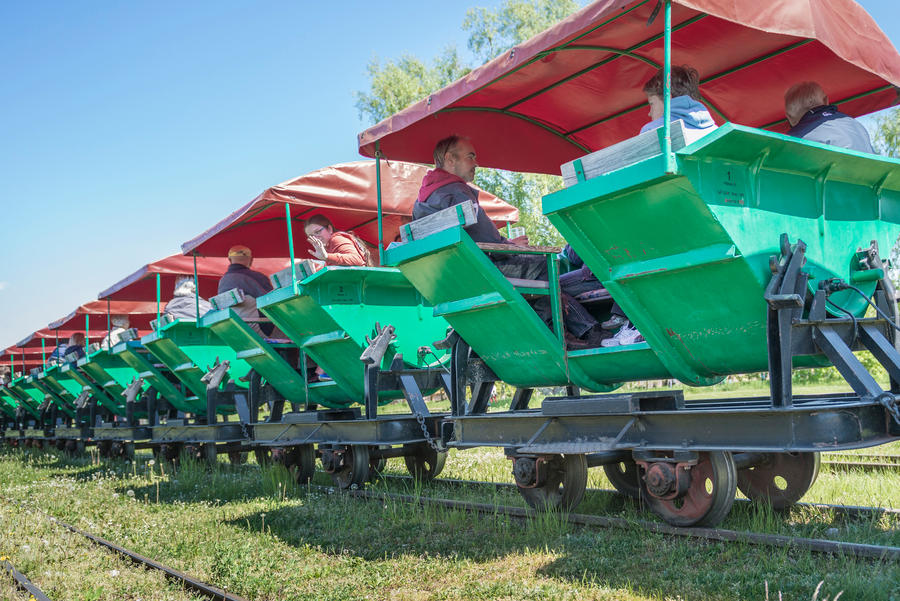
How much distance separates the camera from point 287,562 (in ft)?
16.1

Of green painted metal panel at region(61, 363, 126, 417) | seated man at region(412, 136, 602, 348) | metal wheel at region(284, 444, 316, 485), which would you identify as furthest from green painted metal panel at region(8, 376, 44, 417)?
seated man at region(412, 136, 602, 348)

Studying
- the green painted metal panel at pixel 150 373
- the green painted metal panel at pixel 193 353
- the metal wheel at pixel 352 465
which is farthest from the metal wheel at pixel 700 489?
the green painted metal panel at pixel 150 373

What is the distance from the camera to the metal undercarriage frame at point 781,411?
12.7ft

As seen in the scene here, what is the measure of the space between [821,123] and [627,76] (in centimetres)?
175

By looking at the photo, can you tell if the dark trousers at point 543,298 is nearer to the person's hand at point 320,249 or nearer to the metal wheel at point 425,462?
the person's hand at point 320,249

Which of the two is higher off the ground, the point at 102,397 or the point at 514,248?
the point at 514,248

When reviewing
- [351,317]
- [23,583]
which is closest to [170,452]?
[351,317]

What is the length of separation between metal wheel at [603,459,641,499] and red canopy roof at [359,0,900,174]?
2.99 meters

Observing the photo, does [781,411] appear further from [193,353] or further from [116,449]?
[116,449]

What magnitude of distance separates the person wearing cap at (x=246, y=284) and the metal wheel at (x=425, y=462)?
7.66 feet

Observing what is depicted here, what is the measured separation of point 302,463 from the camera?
27.8ft

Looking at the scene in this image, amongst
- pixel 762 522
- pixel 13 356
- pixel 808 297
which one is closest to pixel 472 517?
pixel 762 522

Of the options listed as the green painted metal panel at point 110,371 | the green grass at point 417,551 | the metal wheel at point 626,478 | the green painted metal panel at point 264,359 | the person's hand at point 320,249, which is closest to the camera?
the green grass at point 417,551

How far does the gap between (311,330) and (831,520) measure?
16.1ft
